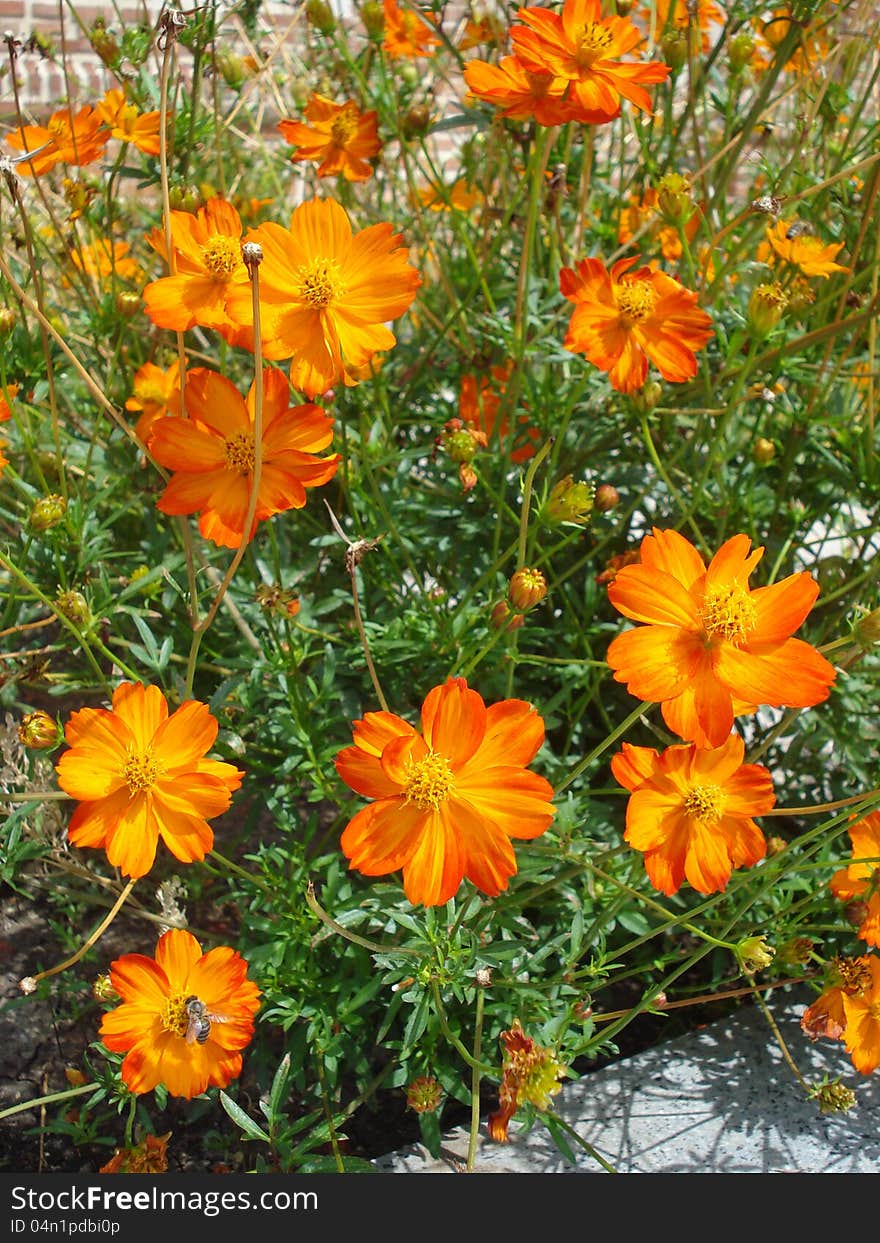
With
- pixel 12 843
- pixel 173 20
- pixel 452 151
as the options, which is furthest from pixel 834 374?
pixel 452 151

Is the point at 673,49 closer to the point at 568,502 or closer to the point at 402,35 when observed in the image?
the point at 402,35

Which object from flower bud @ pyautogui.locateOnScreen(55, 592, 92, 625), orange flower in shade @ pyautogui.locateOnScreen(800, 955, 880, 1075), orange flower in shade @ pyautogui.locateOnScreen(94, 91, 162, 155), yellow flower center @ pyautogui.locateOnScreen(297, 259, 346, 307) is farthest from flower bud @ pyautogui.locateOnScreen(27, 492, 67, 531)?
orange flower in shade @ pyautogui.locateOnScreen(800, 955, 880, 1075)

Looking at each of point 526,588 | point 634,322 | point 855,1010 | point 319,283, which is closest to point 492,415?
point 634,322

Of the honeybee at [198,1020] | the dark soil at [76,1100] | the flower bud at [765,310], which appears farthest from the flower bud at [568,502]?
the dark soil at [76,1100]

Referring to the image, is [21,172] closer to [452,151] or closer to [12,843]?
[12,843]

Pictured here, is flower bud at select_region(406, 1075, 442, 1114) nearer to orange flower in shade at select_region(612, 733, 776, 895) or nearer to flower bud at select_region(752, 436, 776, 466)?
orange flower in shade at select_region(612, 733, 776, 895)
